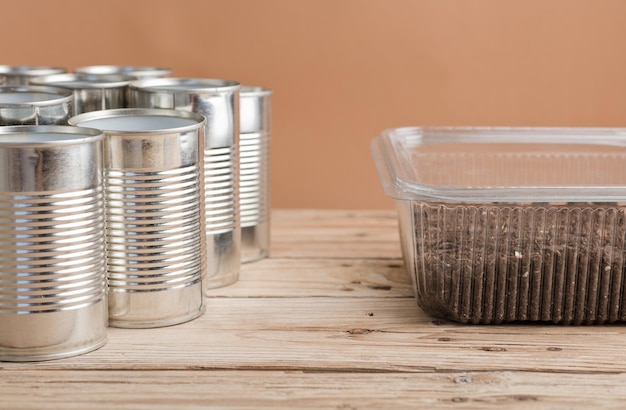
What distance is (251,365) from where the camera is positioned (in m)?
1.00

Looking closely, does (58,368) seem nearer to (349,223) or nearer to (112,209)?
(112,209)

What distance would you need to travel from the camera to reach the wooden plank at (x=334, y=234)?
1.43 m

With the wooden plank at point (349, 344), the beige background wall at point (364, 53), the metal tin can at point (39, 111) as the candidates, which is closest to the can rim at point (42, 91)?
the metal tin can at point (39, 111)

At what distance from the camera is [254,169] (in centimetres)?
136

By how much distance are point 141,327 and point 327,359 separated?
0.23 metres

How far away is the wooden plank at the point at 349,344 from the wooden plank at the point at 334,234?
0.80ft

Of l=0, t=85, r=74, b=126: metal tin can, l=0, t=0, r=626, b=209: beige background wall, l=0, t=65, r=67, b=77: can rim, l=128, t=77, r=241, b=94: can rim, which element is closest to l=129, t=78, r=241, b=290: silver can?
l=128, t=77, r=241, b=94: can rim

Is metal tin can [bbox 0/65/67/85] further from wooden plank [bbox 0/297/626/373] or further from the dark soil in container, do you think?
the dark soil in container

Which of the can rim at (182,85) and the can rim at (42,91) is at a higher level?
the can rim at (182,85)

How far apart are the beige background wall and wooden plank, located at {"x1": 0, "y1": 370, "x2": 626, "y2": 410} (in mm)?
896

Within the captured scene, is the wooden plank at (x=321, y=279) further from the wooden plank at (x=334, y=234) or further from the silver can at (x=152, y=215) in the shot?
the silver can at (x=152, y=215)

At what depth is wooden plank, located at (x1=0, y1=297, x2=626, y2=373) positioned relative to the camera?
1.00 metres

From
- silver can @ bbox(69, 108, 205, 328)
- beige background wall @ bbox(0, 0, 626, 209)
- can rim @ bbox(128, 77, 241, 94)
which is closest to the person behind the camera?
silver can @ bbox(69, 108, 205, 328)

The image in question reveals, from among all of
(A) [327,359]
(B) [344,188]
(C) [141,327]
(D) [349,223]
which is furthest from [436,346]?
(B) [344,188]
